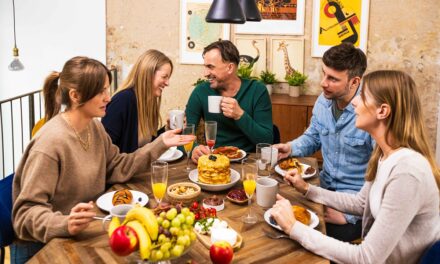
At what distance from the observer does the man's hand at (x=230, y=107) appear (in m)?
2.85

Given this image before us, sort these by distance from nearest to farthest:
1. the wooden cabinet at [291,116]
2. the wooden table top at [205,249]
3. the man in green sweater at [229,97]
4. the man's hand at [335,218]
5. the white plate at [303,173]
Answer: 1. the wooden table top at [205,249]
2. the white plate at [303,173]
3. the man's hand at [335,218]
4. the man in green sweater at [229,97]
5. the wooden cabinet at [291,116]

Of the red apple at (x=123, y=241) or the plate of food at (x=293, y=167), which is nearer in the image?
the red apple at (x=123, y=241)

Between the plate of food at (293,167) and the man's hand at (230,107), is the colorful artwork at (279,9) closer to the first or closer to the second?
the man's hand at (230,107)

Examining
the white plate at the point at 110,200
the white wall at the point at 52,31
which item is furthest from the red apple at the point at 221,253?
the white wall at the point at 52,31

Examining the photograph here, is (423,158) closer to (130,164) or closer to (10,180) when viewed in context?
(130,164)

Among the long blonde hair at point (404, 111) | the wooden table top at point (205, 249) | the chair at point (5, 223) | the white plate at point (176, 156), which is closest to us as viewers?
the wooden table top at point (205, 249)

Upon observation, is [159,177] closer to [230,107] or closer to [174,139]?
[174,139]

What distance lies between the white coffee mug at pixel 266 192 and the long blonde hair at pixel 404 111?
1.71 ft

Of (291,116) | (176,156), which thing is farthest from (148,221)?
(291,116)

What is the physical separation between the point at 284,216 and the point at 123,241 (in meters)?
0.70

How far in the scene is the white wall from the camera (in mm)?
5324

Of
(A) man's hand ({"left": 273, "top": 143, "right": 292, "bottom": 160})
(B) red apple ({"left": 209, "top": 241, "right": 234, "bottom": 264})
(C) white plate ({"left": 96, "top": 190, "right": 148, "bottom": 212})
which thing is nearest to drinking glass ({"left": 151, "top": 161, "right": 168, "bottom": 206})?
(C) white plate ({"left": 96, "top": 190, "right": 148, "bottom": 212})

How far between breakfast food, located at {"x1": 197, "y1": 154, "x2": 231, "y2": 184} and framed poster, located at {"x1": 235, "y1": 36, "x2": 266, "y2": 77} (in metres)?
3.01

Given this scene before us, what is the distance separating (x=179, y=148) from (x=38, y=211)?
116cm
